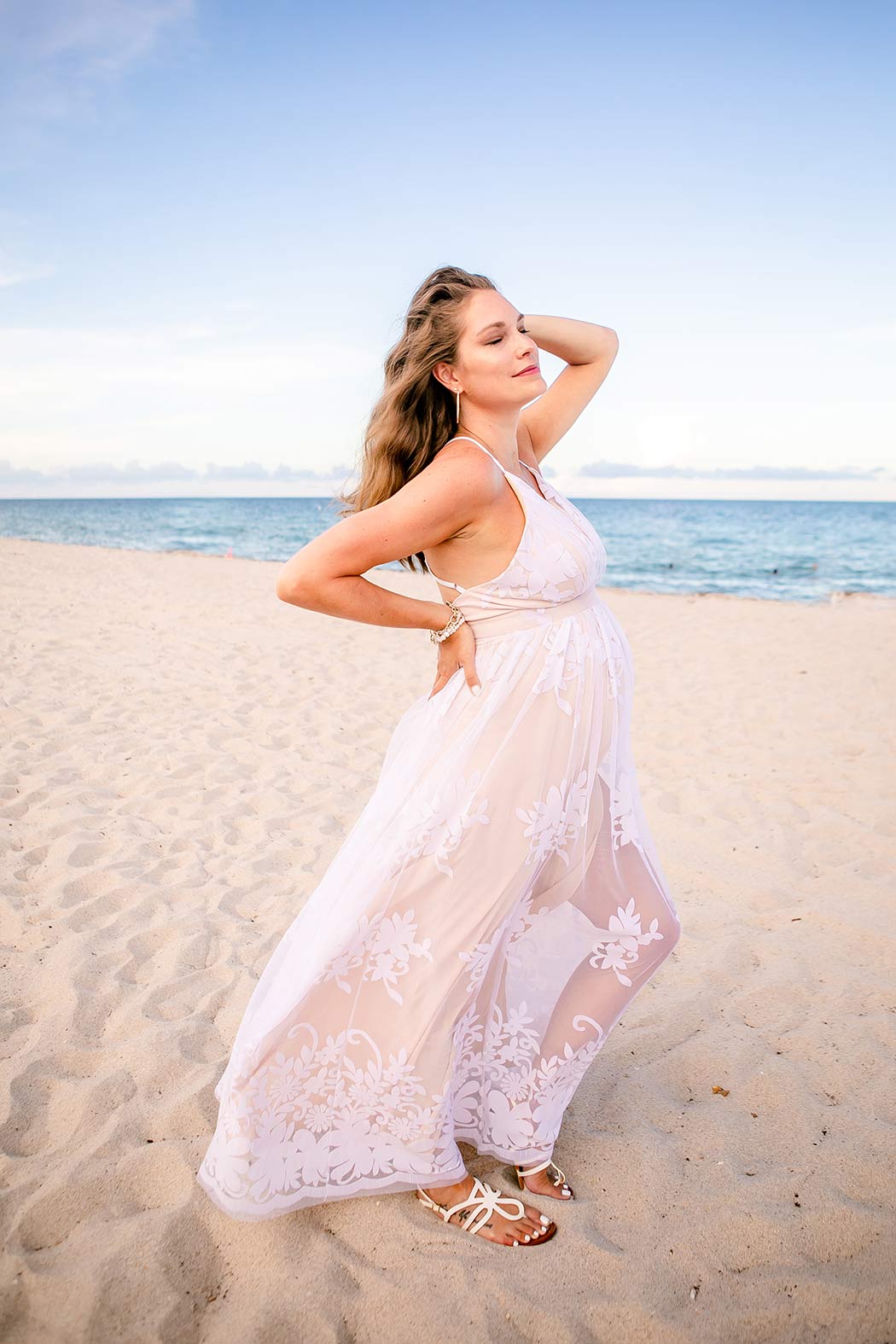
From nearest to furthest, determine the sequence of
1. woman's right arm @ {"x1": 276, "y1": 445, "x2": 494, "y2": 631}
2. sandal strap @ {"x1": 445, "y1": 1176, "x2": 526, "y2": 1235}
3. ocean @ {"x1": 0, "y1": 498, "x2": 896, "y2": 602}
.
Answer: woman's right arm @ {"x1": 276, "y1": 445, "x2": 494, "y2": 631}
sandal strap @ {"x1": 445, "y1": 1176, "x2": 526, "y2": 1235}
ocean @ {"x1": 0, "y1": 498, "x2": 896, "y2": 602}

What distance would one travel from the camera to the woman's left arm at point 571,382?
250 cm

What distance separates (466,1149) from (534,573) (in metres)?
1.62

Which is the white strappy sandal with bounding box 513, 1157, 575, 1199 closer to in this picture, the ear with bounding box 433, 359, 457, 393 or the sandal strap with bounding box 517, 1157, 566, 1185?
the sandal strap with bounding box 517, 1157, 566, 1185

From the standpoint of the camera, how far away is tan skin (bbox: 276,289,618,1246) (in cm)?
180

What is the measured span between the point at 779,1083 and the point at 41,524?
166 ft

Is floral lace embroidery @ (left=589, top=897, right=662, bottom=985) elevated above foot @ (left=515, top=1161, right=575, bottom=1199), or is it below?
above

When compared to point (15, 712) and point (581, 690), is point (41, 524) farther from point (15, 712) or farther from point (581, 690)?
point (581, 690)

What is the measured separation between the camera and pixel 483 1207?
2.05 m

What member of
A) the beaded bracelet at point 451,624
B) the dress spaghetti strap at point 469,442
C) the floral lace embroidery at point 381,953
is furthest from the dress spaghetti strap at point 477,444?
the floral lace embroidery at point 381,953

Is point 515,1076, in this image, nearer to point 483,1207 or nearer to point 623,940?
point 483,1207

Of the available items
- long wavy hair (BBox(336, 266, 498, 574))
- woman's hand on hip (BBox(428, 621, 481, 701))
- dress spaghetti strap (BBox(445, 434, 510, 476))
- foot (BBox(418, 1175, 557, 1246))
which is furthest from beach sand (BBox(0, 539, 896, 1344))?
dress spaghetti strap (BBox(445, 434, 510, 476))

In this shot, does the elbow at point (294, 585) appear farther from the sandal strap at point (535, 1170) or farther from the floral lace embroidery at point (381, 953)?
the sandal strap at point (535, 1170)

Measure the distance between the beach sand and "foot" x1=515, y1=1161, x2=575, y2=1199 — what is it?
46 mm

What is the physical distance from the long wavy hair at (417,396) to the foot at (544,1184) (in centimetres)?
161
